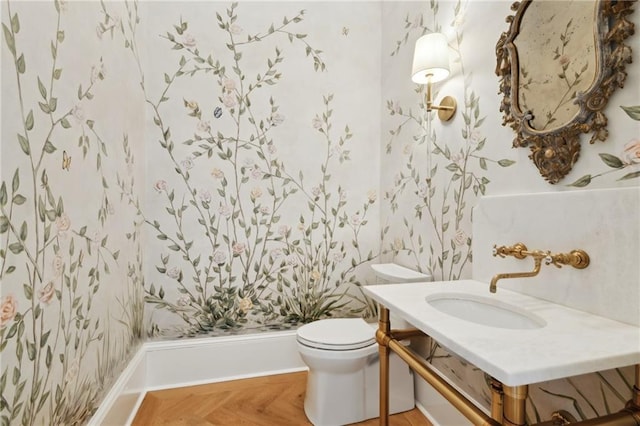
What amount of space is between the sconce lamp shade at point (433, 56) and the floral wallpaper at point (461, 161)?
0.08 metres

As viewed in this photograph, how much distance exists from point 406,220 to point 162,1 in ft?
6.38

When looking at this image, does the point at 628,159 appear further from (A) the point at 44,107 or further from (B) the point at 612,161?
(A) the point at 44,107

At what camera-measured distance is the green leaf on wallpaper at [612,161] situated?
0.81 metres

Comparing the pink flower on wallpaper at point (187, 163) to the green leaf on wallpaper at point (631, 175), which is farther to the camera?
the pink flower on wallpaper at point (187, 163)

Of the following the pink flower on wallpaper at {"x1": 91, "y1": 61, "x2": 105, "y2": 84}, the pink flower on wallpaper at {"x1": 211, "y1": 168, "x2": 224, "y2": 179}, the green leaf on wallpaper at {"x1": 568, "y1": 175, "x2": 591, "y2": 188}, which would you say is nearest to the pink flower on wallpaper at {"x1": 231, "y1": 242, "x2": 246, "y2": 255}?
the pink flower on wallpaper at {"x1": 211, "y1": 168, "x2": 224, "y2": 179}

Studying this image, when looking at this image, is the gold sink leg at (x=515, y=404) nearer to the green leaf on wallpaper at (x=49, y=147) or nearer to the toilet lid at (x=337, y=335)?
the toilet lid at (x=337, y=335)

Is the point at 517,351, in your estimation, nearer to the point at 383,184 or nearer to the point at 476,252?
the point at 476,252

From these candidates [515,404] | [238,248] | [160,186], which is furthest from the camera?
[238,248]

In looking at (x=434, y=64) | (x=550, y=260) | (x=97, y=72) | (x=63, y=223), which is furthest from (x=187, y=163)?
(x=550, y=260)

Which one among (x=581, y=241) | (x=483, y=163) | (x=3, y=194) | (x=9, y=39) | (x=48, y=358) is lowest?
(x=48, y=358)

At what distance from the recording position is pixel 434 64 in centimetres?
139

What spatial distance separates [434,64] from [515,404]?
1314 mm

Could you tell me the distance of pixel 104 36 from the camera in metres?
1.29

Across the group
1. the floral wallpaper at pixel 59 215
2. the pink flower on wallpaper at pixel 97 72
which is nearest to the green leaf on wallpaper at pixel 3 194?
the floral wallpaper at pixel 59 215
